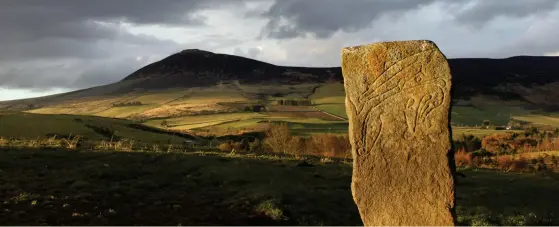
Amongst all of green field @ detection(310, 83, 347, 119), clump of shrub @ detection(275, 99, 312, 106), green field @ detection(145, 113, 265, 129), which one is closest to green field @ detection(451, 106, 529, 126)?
green field @ detection(310, 83, 347, 119)

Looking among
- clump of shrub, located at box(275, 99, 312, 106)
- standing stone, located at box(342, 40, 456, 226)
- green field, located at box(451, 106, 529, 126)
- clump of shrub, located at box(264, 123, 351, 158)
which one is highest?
standing stone, located at box(342, 40, 456, 226)

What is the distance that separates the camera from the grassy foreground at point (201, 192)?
1381 centimetres

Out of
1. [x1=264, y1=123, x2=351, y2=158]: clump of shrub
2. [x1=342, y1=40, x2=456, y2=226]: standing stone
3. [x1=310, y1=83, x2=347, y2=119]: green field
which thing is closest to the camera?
[x1=342, y1=40, x2=456, y2=226]: standing stone

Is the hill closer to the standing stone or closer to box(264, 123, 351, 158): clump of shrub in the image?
box(264, 123, 351, 158): clump of shrub

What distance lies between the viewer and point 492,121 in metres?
98.7

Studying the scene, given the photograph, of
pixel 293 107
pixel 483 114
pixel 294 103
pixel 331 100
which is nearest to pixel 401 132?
pixel 293 107

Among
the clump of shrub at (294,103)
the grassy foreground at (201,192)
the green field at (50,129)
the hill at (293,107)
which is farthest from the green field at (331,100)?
the grassy foreground at (201,192)

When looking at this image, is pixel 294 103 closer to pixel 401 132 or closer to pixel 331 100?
pixel 331 100

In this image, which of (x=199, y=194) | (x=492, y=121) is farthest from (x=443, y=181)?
(x=492, y=121)

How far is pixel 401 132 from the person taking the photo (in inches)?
400

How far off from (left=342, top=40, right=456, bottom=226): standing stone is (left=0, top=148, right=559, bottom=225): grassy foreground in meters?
4.32

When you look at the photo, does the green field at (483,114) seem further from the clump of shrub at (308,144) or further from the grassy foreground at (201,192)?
the grassy foreground at (201,192)

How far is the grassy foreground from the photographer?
544 inches

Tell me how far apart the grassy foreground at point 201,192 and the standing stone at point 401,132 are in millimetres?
4316
